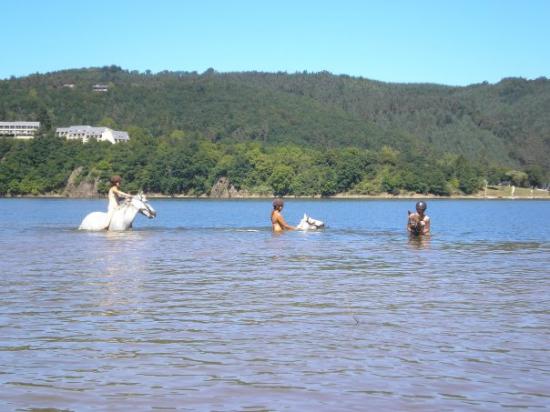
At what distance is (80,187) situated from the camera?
18688 centimetres

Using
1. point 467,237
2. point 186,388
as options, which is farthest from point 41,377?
point 467,237

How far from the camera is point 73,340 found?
12180 millimetres

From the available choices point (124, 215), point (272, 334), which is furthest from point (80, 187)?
point (272, 334)

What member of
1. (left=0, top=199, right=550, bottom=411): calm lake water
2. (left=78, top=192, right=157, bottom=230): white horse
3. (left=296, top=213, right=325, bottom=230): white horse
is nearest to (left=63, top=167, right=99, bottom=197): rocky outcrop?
(left=296, top=213, right=325, bottom=230): white horse

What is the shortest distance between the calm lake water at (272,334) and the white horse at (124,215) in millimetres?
11294

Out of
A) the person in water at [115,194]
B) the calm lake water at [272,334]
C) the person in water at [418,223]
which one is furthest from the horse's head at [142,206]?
the calm lake water at [272,334]

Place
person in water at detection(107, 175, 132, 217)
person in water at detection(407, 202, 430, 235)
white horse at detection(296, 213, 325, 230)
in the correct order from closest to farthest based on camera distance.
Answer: person in water at detection(407, 202, 430, 235) → person in water at detection(107, 175, 132, 217) → white horse at detection(296, 213, 325, 230)

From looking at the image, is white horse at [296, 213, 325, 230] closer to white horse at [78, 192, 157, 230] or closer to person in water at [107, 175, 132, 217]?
white horse at [78, 192, 157, 230]

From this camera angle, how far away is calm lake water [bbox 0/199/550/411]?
9594 millimetres

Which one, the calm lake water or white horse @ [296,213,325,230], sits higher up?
white horse @ [296,213,325,230]

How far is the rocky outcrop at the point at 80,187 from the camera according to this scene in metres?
185

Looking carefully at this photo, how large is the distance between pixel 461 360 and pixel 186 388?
135 inches

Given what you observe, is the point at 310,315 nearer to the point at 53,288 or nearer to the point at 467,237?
the point at 53,288

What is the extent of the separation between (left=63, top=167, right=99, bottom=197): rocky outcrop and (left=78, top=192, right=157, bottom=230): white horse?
487 feet
